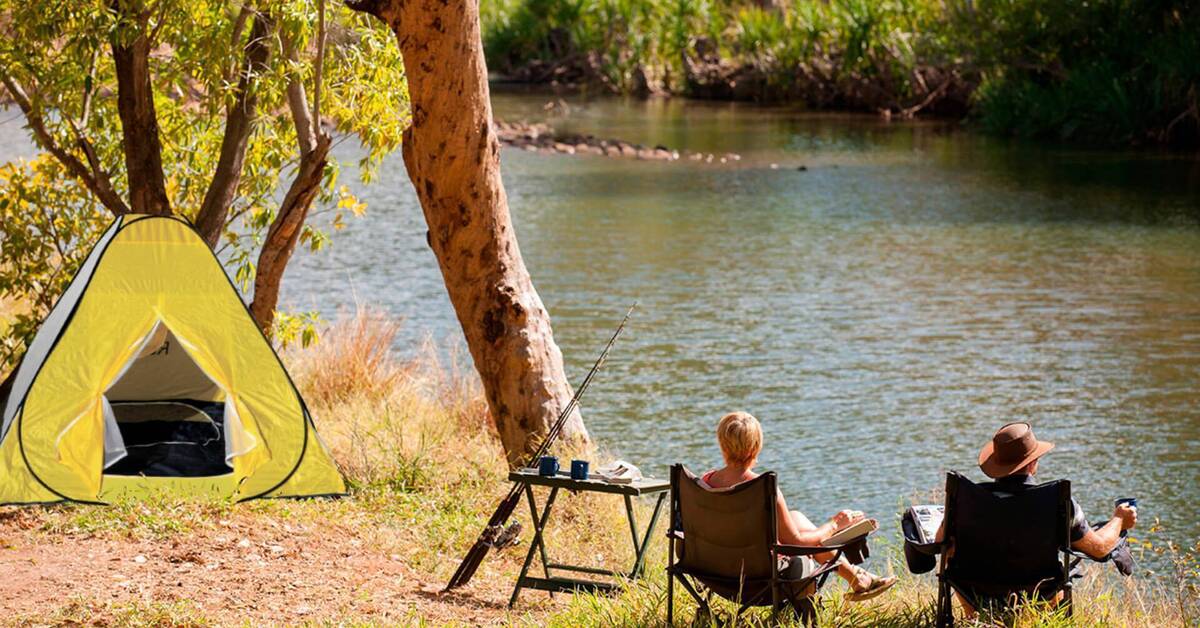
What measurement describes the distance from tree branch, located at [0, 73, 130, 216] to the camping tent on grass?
1060mm

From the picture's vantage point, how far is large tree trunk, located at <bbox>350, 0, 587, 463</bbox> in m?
6.57

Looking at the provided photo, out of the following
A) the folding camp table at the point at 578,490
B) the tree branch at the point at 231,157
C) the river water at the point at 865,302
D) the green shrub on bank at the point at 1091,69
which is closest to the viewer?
the folding camp table at the point at 578,490

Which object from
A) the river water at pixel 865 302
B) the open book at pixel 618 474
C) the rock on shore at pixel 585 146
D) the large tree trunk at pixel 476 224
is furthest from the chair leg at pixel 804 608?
the rock on shore at pixel 585 146

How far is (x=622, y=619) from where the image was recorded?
186 inches

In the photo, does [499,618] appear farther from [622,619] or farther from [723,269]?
[723,269]

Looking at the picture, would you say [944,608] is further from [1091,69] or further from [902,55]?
[902,55]

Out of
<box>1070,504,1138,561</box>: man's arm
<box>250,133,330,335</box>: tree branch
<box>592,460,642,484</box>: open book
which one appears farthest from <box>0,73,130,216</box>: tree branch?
<box>1070,504,1138,561</box>: man's arm

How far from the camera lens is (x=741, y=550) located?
14.9ft

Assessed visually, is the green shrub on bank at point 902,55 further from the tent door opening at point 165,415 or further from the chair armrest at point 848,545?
the chair armrest at point 848,545

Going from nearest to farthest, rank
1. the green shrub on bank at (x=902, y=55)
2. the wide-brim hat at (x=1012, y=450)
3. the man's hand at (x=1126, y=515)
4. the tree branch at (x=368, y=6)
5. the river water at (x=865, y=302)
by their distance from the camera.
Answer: the wide-brim hat at (x=1012, y=450) < the man's hand at (x=1126, y=515) < the tree branch at (x=368, y=6) < the river water at (x=865, y=302) < the green shrub on bank at (x=902, y=55)

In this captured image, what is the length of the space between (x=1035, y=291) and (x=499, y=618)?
10591 millimetres

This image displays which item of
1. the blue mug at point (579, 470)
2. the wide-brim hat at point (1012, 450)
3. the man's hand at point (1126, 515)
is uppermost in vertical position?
the wide-brim hat at point (1012, 450)

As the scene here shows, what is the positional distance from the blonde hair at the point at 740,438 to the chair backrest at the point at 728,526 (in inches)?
5.7

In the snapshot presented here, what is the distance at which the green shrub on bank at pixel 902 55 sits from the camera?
27.8 meters
